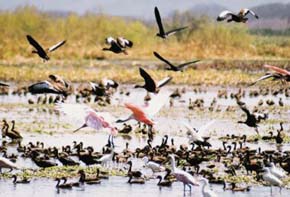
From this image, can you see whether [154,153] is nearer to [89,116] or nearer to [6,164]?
[6,164]

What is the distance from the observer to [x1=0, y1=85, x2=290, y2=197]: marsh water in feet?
54.3

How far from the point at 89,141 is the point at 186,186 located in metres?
5.95

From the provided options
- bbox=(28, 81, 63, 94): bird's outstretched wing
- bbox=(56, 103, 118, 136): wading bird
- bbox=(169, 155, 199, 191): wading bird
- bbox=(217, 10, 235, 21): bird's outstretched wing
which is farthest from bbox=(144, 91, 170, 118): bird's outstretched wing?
bbox=(217, 10, 235, 21): bird's outstretched wing

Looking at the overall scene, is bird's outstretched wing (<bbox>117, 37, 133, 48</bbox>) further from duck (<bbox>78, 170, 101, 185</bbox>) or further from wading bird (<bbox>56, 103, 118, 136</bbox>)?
wading bird (<bbox>56, 103, 118, 136</bbox>)

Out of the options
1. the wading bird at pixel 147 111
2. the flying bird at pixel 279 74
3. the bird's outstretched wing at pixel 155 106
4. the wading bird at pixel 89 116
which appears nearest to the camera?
the wading bird at pixel 89 116

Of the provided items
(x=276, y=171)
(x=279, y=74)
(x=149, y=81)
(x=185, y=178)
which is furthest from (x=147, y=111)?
(x=279, y=74)

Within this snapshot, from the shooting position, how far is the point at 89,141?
22.7 m

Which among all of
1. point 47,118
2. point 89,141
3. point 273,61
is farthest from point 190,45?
point 89,141

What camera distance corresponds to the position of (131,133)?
24031 mm

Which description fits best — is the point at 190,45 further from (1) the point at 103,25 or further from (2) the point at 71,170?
(2) the point at 71,170

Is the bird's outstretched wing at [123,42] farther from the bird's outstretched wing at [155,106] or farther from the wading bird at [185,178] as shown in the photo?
the wading bird at [185,178]

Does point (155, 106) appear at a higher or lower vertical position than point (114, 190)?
higher

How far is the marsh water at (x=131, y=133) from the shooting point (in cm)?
1655

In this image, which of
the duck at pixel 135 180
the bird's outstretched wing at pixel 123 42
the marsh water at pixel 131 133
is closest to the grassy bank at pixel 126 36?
the marsh water at pixel 131 133
